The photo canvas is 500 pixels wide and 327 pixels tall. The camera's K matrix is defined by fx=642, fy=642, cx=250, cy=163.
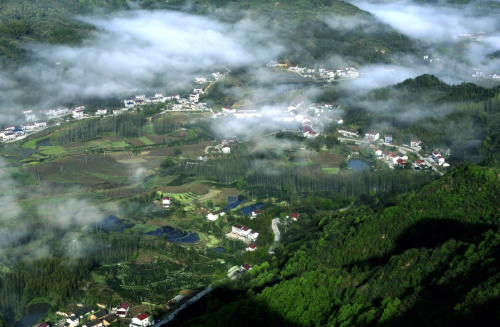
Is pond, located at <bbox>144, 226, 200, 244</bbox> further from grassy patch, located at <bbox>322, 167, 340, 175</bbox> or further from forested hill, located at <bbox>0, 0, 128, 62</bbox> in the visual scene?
forested hill, located at <bbox>0, 0, 128, 62</bbox>

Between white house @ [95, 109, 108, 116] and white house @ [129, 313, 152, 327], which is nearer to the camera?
white house @ [129, 313, 152, 327]

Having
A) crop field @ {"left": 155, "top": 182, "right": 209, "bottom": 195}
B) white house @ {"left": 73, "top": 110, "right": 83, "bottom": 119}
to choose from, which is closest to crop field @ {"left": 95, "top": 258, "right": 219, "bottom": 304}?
crop field @ {"left": 155, "top": 182, "right": 209, "bottom": 195}

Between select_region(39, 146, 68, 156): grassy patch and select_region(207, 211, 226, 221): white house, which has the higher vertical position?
select_region(207, 211, 226, 221): white house

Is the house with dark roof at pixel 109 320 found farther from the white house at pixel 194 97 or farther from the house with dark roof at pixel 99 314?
the white house at pixel 194 97

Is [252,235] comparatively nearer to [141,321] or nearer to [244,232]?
[244,232]

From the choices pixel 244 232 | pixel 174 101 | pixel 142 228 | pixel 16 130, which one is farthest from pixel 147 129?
pixel 244 232

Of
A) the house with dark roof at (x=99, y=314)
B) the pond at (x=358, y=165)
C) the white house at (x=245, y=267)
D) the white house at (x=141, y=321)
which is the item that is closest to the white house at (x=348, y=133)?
the pond at (x=358, y=165)
